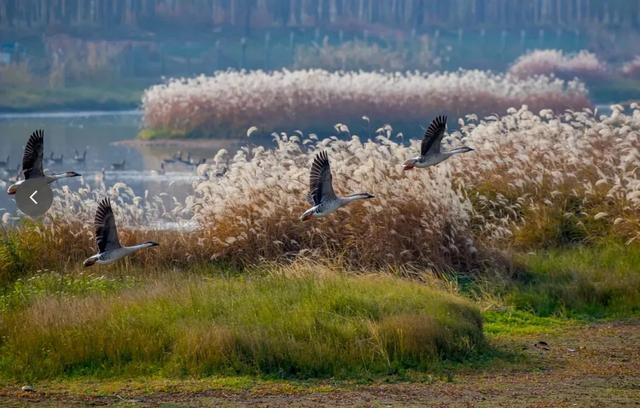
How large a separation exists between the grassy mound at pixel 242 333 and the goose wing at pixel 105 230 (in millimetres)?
458

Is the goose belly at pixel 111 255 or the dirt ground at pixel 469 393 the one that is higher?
the goose belly at pixel 111 255

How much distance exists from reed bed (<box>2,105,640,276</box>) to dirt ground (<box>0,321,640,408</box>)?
3.38 metres

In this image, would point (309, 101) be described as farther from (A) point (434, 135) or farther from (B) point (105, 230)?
(B) point (105, 230)

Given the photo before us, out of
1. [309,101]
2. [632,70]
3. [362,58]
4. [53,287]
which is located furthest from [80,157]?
[632,70]

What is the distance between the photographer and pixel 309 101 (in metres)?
37.8

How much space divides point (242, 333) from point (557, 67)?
41.5m

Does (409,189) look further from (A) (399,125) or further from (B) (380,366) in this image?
(A) (399,125)

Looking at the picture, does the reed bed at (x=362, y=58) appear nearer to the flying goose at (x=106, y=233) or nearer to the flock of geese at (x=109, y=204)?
the flock of geese at (x=109, y=204)

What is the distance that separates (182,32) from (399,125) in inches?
1132

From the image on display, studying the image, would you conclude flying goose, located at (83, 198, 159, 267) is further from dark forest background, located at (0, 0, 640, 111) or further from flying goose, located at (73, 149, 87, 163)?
dark forest background, located at (0, 0, 640, 111)

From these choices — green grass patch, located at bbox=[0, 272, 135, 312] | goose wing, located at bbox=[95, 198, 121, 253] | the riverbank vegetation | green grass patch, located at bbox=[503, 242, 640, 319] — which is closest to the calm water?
the riverbank vegetation

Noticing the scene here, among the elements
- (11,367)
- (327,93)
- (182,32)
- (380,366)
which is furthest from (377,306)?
(182,32)

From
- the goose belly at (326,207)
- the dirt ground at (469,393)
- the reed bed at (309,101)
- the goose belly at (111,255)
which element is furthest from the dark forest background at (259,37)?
the dirt ground at (469,393)

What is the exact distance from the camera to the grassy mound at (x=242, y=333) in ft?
38.8
